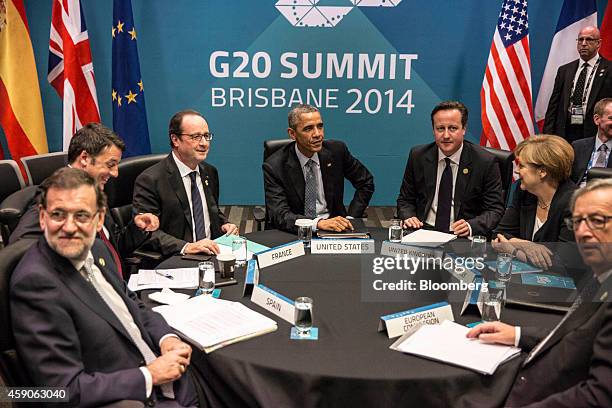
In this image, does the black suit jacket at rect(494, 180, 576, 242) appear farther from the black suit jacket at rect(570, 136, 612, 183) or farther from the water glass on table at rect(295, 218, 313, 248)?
the black suit jacket at rect(570, 136, 612, 183)

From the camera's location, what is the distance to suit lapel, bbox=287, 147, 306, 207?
171 inches

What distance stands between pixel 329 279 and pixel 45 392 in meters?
1.34

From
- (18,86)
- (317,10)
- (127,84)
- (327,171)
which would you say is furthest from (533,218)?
(18,86)

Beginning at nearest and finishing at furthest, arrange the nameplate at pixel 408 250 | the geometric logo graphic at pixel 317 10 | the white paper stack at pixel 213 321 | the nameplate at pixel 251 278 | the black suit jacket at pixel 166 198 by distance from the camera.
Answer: the white paper stack at pixel 213 321
the nameplate at pixel 251 278
the nameplate at pixel 408 250
the black suit jacket at pixel 166 198
the geometric logo graphic at pixel 317 10

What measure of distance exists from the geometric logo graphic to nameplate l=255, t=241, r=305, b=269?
3837 mm

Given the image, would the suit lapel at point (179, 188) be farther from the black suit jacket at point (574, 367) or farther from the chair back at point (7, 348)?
the black suit jacket at point (574, 367)

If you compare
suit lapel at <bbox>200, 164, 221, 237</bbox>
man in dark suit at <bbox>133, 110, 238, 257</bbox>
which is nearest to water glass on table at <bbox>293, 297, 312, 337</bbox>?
man in dark suit at <bbox>133, 110, 238, 257</bbox>

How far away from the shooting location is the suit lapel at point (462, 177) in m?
4.15

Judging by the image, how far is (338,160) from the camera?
14.8ft

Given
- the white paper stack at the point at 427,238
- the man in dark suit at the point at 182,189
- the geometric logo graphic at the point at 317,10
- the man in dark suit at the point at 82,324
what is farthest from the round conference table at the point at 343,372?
the geometric logo graphic at the point at 317,10

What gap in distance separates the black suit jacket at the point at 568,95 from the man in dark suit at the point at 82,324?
4842 millimetres

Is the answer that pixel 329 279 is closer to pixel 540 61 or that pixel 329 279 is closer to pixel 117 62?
pixel 117 62

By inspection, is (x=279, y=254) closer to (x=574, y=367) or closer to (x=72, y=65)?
(x=574, y=367)

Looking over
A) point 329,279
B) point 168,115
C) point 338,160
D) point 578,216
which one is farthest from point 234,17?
point 578,216
